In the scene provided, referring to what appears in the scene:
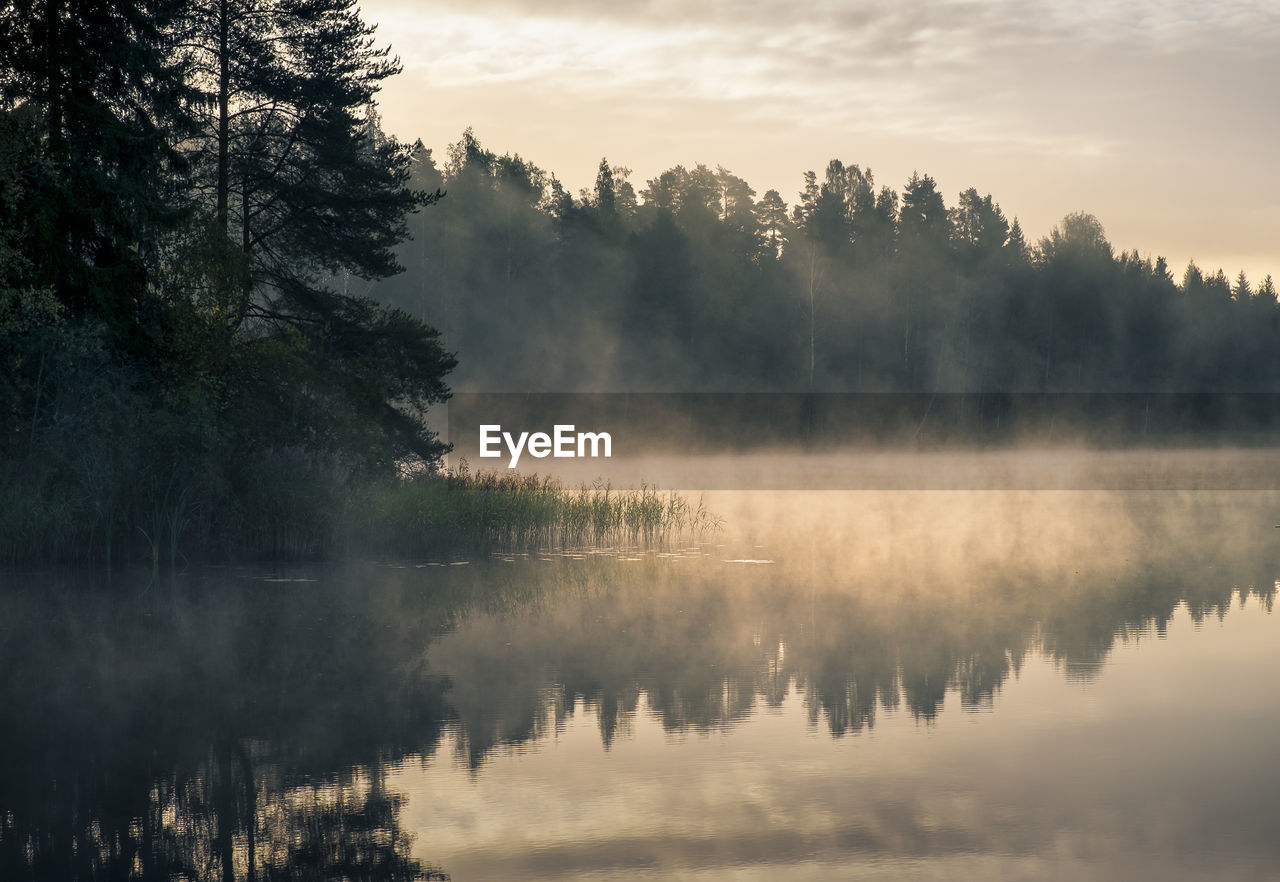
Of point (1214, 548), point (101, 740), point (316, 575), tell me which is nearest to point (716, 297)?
point (1214, 548)

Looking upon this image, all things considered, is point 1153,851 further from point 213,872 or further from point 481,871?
point 213,872

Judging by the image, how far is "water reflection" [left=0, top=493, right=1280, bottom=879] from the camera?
27.4ft

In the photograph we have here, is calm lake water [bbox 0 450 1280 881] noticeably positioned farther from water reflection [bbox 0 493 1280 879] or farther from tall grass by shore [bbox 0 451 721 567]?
tall grass by shore [bbox 0 451 721 567]

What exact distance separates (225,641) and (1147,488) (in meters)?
43.1

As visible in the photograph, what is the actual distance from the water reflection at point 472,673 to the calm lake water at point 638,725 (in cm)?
5

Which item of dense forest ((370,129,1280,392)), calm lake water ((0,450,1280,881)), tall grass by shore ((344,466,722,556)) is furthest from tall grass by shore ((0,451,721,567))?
dense forest ((370,129,1280,392))

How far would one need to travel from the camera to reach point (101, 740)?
10711 millimetres

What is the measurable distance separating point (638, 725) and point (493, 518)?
1561 cm

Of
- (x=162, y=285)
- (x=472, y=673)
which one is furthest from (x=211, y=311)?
(x=472, y=673)

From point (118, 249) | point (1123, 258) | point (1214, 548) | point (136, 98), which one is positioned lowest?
point (1214, 548)

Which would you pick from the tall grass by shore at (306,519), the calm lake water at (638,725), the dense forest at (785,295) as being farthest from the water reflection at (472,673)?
the dense forest at (785,295)

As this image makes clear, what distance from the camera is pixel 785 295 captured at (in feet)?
297

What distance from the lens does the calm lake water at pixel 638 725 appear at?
8008mm

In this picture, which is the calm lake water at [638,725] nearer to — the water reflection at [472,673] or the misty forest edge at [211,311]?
the water reflection at [472,673]
